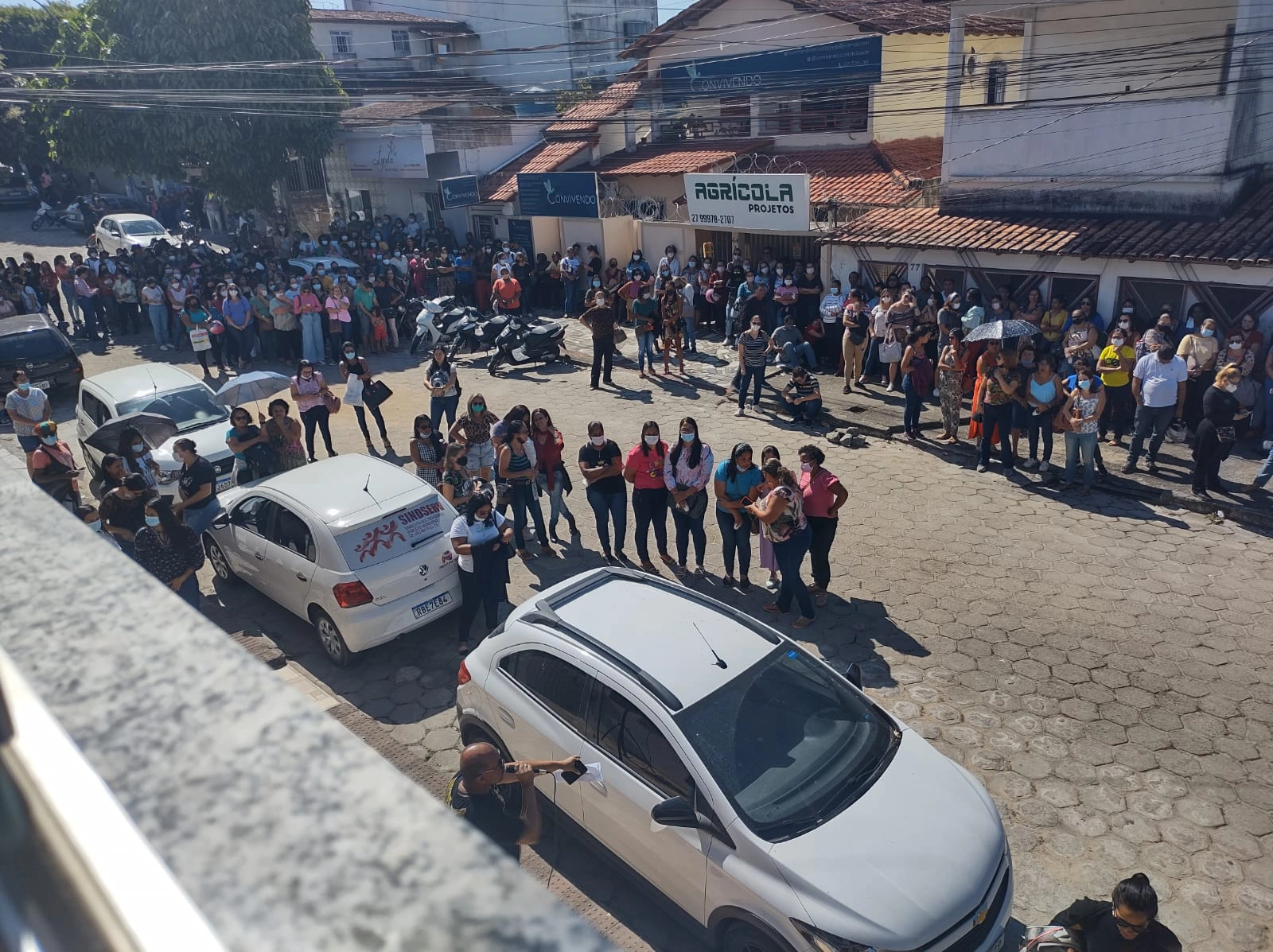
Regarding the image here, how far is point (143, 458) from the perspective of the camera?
400 inches

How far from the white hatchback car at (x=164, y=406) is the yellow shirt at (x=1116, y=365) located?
11.5 metres

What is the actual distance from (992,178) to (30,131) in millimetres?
45370

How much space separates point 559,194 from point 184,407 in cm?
1403

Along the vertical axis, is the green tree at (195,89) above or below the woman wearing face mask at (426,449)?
above

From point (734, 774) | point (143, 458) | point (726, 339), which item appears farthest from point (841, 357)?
point (734, 774)

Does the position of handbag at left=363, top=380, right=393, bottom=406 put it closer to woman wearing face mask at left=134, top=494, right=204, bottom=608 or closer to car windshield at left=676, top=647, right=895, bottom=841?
woman wearing face mask at left=134, top=494, right=204, bottom=608

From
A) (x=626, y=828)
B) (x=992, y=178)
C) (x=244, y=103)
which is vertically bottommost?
(x=626, y=828)

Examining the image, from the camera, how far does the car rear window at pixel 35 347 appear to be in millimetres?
17188

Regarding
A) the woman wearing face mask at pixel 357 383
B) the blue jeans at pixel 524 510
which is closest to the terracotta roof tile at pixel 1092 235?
the woman wearing face mask at pixel 357 383

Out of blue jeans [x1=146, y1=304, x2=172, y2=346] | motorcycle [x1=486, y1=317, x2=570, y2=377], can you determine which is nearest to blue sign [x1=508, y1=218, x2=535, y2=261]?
motorcycle [x1=486, y1=317, x2=570, y2=377]

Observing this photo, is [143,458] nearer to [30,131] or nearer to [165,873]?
[165,873]

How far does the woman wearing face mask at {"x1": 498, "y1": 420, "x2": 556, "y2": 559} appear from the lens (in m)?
10.0

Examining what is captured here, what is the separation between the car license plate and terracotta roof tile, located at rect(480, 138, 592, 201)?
2025 cm

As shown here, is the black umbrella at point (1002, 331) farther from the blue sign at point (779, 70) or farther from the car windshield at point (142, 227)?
the car windshield at point (142, 227)
